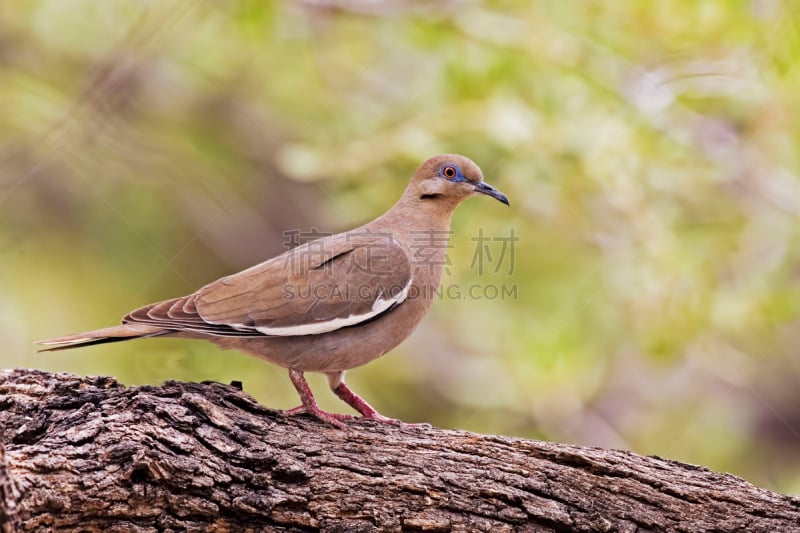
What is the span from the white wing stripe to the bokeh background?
1947 mm

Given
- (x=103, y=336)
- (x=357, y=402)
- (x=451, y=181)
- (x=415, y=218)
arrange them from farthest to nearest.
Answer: (x=451, y=181)
(x=415, y=218)
(x=357, y=402)
(x=103, y=336)

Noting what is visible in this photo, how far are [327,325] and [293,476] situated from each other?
3.52 feet

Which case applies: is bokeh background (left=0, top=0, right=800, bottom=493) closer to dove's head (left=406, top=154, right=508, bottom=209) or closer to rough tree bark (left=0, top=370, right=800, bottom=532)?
dove's head (left=406, top=154, right=508, bottom=209)

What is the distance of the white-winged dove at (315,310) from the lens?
490cm

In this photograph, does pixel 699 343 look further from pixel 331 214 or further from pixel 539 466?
pixel 539 466

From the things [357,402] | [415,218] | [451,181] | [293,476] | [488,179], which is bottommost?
[293,476]

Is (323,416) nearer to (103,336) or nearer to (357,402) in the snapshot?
(357,402)

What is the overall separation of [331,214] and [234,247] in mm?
1185

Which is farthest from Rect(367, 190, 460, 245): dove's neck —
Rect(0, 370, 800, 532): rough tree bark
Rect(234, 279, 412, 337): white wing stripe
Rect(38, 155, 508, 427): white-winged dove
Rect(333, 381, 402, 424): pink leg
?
Rect(0, 370, 800, 532): rough tree bark

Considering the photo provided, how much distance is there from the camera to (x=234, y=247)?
32.3ft

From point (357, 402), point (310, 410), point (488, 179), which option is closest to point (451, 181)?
point (357, 402)

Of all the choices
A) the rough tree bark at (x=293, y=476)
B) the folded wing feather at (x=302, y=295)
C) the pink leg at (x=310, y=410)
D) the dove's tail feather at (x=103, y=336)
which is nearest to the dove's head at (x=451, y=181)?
the folded wing feather at (x=302, y=295)

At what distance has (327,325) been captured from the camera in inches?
195

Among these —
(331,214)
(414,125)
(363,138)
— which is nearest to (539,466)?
(414,125)
